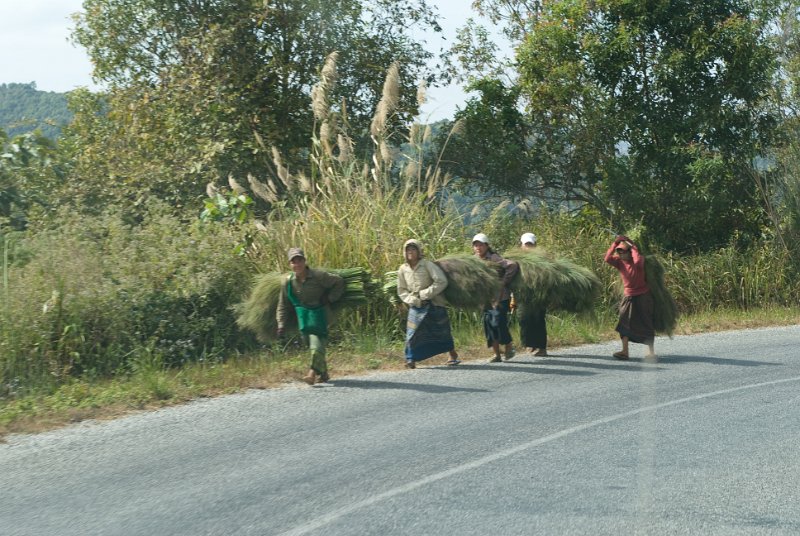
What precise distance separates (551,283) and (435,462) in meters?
6.00

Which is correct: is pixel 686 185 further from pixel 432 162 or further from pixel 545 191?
pixel 432 162

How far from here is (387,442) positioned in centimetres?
827

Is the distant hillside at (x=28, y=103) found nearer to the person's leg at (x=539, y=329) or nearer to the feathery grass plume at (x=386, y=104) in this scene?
the feathery grass plume at (x=386, y=104)

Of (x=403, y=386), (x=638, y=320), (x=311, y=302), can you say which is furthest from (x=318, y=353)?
(x=638, y=320)

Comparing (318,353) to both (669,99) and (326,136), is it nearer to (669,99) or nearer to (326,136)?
(326,136)

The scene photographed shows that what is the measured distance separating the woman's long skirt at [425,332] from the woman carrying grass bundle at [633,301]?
2448mm

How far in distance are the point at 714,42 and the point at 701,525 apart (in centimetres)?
1639

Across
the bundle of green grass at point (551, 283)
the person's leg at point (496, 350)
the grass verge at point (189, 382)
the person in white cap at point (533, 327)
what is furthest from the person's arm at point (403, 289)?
the person in white cap at point (533, 327)

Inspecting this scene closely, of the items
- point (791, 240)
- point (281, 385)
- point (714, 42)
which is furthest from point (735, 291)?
point (281, 385)

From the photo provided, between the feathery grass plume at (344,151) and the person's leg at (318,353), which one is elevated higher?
the feathery grass plume at (344,151)

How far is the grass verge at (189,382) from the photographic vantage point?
9.64m

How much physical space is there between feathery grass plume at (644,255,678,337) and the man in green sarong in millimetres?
4340

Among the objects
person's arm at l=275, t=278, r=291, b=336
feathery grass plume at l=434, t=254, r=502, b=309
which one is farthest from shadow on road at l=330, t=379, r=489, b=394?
feathery grass plume at l=434, t=254, r=502, b=309

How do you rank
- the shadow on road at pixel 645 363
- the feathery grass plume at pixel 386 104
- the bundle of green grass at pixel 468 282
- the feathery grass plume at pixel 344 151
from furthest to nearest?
the feathery grass plume at pixel 386 104 → the feathery grass plume at pixel 344 151 → the shadow on road at pixel 645 363 → the bundle of green grass at pixel 468 282
